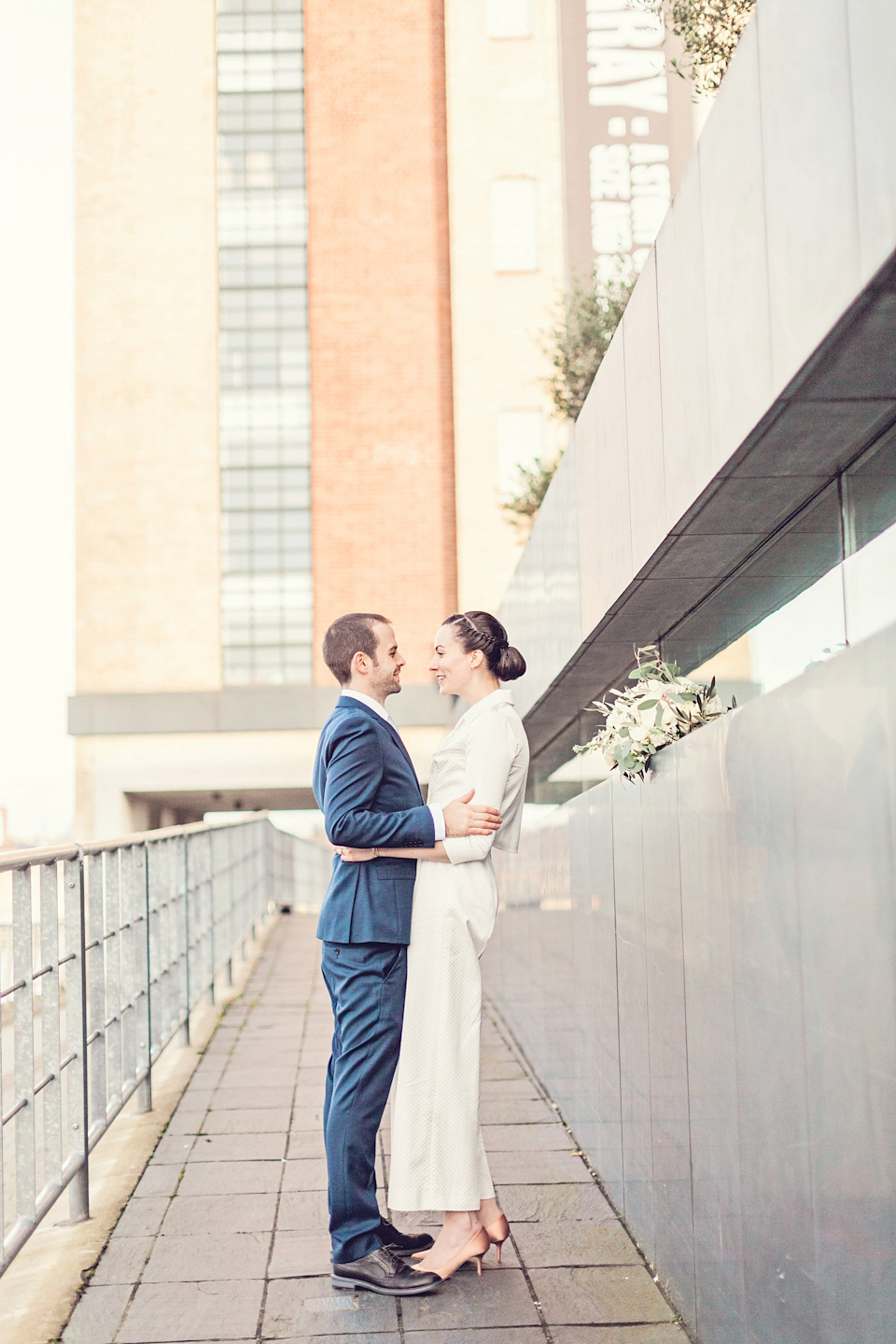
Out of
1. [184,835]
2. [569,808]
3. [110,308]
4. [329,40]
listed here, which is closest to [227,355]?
[110,308]

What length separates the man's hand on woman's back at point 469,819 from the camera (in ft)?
12.3

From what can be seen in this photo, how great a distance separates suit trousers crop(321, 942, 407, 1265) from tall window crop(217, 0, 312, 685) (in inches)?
691

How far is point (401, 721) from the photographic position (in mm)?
20266

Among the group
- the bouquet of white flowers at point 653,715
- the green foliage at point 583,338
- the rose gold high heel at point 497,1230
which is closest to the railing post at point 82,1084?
the rose gold high heel at point 497,1230

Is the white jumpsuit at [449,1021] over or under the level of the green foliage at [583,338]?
under

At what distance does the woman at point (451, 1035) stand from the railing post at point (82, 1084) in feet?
4.06

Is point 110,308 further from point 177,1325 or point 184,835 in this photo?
point 177,1325

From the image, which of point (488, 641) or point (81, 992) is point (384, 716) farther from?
point (81, 992)

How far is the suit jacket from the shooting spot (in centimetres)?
376

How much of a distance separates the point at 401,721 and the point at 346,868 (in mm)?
16384

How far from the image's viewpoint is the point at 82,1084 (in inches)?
177

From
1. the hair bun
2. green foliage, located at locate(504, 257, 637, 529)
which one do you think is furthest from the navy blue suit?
green foliage, located at locate(504, 257, 637, 529)

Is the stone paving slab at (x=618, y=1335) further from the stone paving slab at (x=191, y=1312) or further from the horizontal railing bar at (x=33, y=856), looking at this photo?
the horizontal railing bar at (x=33, y=856)

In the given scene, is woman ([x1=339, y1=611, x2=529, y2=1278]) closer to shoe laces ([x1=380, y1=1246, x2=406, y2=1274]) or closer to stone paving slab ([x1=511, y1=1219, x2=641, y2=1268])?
shoe laces ([x1=380, y1=1246, x2=406, y2=1274])
